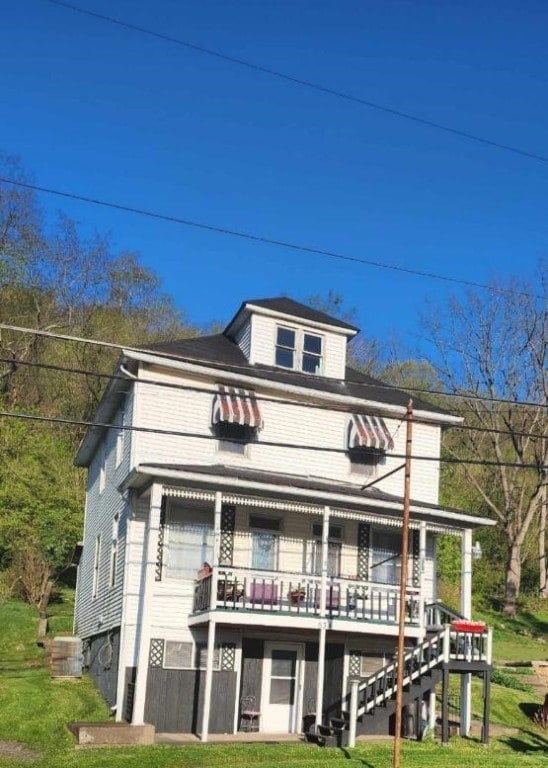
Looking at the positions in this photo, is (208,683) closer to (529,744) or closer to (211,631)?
(211,631)

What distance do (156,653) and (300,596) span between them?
3.54m

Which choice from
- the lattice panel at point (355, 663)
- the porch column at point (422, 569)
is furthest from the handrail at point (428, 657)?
the lattice panel at point (355, 663)

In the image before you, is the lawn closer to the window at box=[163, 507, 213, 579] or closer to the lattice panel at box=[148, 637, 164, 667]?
the lattice panel at box=[148, 637, 164, 667]

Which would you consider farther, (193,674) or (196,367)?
(196,367)

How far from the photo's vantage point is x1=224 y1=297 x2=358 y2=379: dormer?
24938mm

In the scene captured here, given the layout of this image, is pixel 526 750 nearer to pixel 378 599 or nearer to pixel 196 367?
A: pixel 378 599

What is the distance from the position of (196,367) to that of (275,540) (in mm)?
4791

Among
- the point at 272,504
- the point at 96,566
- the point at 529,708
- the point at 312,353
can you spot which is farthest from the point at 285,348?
the point at 529,708

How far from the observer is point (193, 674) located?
20.4 meters

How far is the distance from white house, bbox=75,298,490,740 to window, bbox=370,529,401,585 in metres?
0.04

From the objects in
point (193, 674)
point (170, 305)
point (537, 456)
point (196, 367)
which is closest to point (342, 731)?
point (193, 674)

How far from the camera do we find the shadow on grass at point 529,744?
1997 cm

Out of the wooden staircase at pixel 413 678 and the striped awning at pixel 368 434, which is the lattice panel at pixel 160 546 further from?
the striped awning at pixel 368 434

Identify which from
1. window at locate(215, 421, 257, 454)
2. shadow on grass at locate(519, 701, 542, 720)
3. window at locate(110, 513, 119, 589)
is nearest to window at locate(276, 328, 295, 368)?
window at locate(215, 421, 257, 454)
